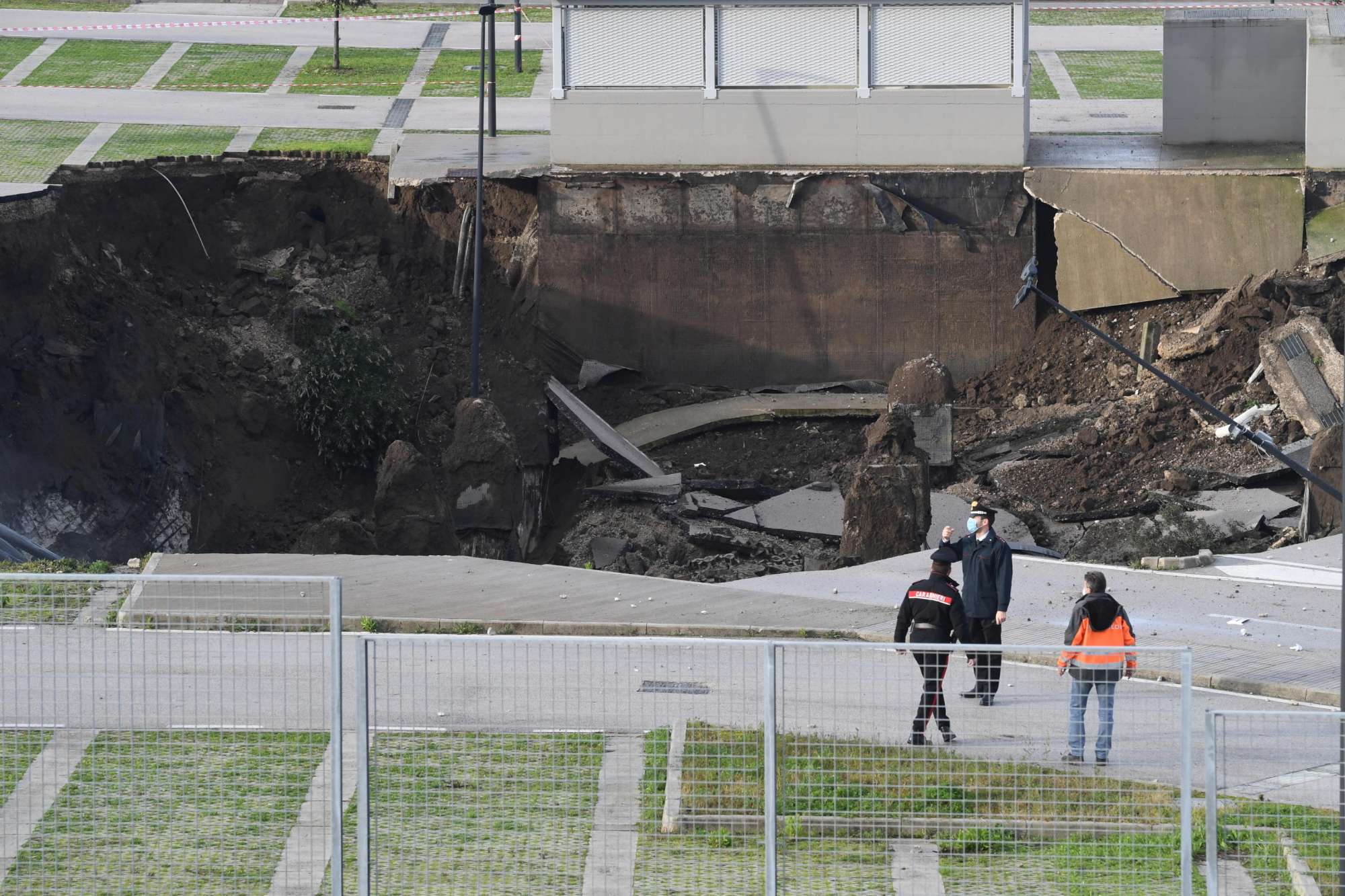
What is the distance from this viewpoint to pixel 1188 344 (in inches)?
1033

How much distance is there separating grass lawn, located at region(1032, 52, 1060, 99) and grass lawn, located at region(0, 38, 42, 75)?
66.9 feet

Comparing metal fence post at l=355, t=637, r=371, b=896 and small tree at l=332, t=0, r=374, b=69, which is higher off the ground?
small tree at l=332, t=0, r=374, b=69

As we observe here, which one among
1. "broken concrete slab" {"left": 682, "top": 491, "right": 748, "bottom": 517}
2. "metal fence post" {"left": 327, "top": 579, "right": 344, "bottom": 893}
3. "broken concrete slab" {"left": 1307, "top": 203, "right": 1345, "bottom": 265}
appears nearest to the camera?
"metal fence post" {"left": 327, "top": 579, "right": 344, "bottom": 893}

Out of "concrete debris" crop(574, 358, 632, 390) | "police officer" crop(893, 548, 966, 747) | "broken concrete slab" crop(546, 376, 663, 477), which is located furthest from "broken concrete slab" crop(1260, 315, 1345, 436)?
"police officer" crop(893, 548, 966, 747)

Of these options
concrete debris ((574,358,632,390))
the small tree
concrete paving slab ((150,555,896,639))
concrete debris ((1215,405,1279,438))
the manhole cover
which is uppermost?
the small tree

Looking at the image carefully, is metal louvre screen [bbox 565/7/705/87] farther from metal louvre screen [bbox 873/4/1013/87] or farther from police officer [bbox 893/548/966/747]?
police officer [bbox 893/548/966/747]

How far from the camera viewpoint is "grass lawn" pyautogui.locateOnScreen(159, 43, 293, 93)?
3534cm

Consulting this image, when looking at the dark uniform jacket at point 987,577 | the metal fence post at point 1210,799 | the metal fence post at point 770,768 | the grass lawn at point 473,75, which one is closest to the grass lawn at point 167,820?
the metal fence post at point 770,768

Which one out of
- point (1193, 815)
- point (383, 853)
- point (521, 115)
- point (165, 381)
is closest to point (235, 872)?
point (383, 853)

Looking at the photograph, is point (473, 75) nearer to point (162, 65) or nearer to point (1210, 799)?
point (162, 65)

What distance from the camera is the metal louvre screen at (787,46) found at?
2741cm

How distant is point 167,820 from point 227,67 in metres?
29.4

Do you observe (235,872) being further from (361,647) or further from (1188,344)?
(1188,344)

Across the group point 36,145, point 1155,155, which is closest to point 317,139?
point 36,145
